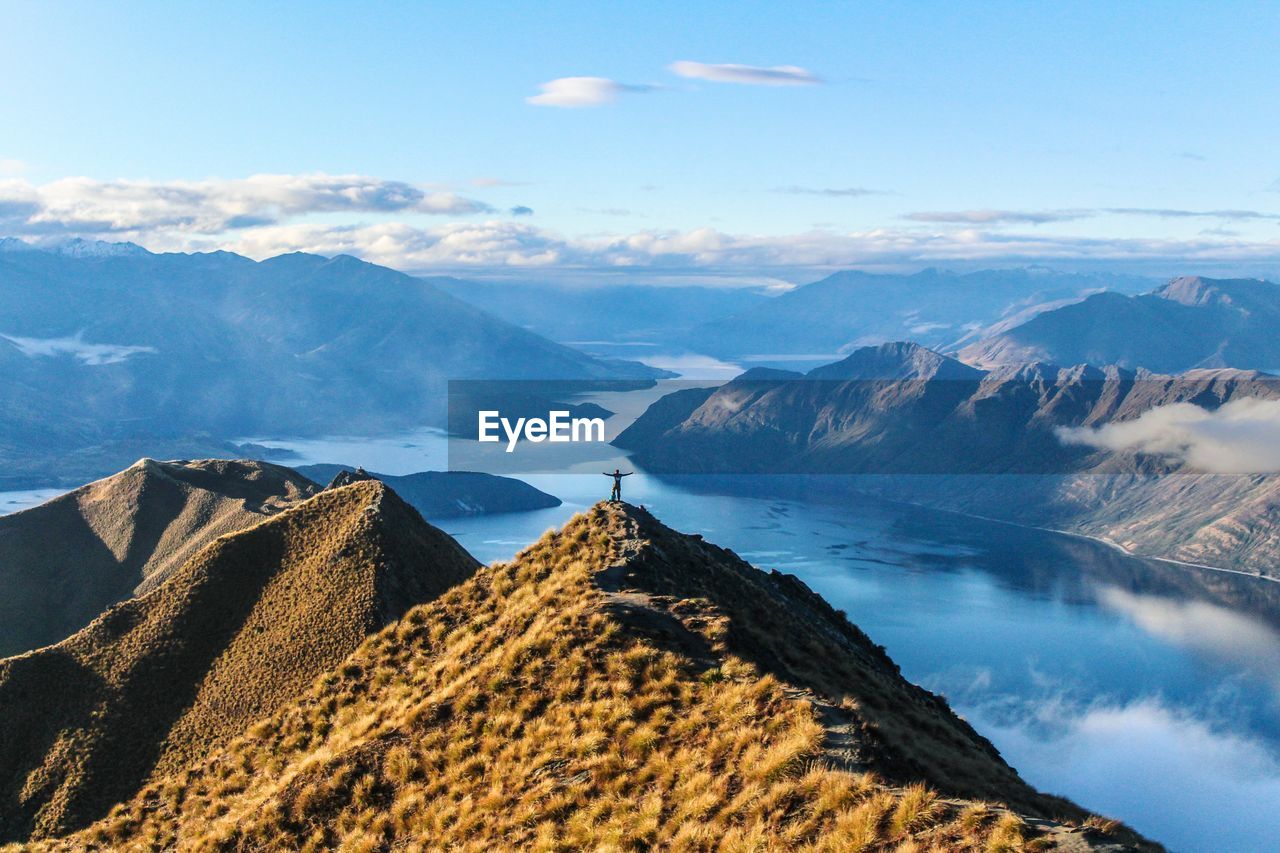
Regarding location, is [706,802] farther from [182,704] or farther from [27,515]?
[27,515]

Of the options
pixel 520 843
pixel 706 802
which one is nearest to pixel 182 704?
pixel 520 843

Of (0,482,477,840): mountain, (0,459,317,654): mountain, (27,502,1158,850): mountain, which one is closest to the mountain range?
(0,459,317,654): mountain

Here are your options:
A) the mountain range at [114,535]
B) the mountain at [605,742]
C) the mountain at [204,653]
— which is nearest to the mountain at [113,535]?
the mountain range at [114,535]

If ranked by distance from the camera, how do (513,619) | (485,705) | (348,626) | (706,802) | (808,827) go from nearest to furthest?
(808,827)
(706,802)
(485,705)
(513,619)
(348,626)

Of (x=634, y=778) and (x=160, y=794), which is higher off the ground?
(x=634, y=778)

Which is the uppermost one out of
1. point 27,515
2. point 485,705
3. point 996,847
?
point 996,847

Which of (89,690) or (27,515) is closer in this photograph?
(89,690)

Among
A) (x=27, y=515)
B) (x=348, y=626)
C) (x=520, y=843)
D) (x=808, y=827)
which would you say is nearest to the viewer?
(x=808, y=827)

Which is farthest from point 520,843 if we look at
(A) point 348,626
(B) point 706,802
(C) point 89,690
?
(C) point 89,690

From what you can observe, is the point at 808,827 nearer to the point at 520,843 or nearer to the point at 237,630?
the point at 520,843

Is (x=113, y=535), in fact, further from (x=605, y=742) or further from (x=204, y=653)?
(x=605, y=742)
